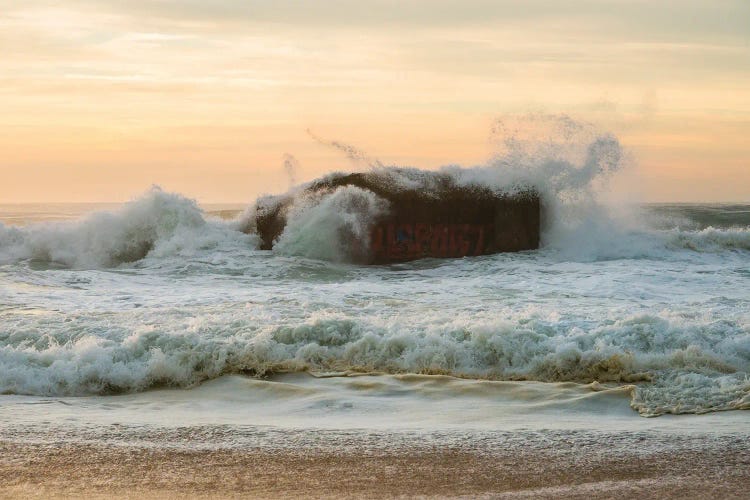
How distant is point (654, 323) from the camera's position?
6.59 meters

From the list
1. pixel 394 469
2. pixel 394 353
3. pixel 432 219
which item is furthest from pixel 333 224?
pixel 394 469

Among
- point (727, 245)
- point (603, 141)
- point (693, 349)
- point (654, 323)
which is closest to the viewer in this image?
point (693, 349)

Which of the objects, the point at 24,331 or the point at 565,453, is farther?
the point at 24,331

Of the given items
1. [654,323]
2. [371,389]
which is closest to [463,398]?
[371,389]

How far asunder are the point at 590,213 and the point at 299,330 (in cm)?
887

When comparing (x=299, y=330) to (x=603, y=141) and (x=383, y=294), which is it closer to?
(x=383, y=294)

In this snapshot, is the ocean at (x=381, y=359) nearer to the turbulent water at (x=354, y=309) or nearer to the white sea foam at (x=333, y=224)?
the turbulent water at (x=354, y=309)


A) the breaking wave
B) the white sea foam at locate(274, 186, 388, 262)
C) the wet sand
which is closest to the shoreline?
the wet sand

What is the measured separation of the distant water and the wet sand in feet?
2.45

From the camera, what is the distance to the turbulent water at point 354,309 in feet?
19.4

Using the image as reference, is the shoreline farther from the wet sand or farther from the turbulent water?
the turbulent water

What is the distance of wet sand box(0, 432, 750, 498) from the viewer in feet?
11.9

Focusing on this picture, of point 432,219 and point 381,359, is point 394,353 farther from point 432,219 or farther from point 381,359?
point 432,219

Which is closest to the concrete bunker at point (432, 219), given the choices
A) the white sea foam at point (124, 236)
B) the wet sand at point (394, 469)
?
the white sea foam at point (124, 236)
